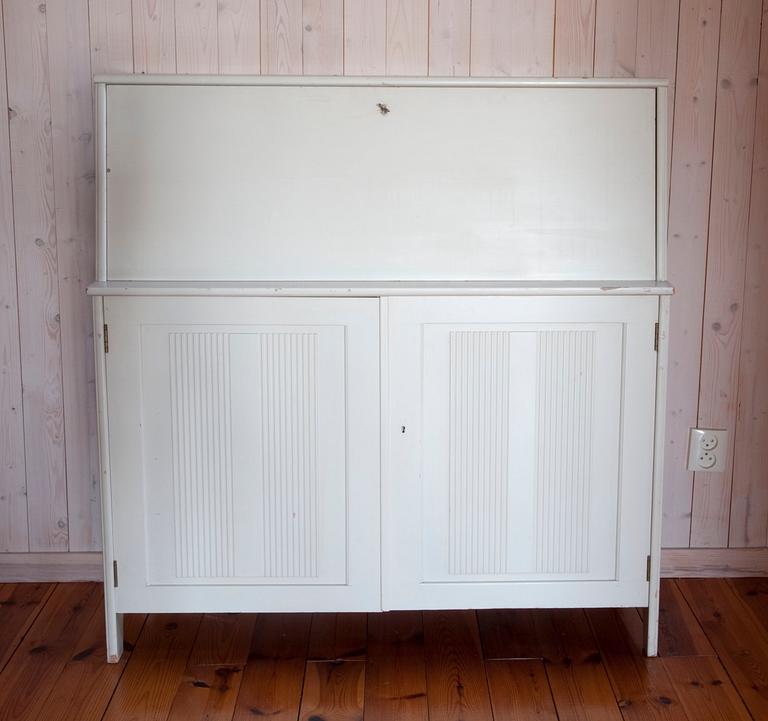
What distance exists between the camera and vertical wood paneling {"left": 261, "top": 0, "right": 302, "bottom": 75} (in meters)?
2.35

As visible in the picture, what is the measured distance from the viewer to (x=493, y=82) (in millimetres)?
2211

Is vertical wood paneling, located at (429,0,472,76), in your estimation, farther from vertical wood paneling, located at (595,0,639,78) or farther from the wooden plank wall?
vertical wood paneling, located at (595,0,639,78)

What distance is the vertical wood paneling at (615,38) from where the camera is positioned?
2367mm

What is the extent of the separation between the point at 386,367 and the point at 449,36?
0.83 m

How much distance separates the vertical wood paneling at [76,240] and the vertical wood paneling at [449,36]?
0.83 m

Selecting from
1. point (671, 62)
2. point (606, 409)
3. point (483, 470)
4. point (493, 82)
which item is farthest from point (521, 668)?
point (671, 62)

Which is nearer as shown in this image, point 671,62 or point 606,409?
point 606,409

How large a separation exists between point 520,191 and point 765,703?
4.03ft

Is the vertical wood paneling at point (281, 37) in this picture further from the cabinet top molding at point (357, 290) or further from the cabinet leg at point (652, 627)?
the cabinet leg at point (652, 627)

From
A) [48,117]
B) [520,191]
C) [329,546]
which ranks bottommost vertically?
[329,546]

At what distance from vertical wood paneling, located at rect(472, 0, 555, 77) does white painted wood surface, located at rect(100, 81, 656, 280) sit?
0.58ft

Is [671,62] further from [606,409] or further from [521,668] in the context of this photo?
[521,668]

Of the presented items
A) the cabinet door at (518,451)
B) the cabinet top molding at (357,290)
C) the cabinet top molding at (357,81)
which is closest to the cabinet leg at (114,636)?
the cabinet door at (518,451)

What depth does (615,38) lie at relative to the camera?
2375mm
